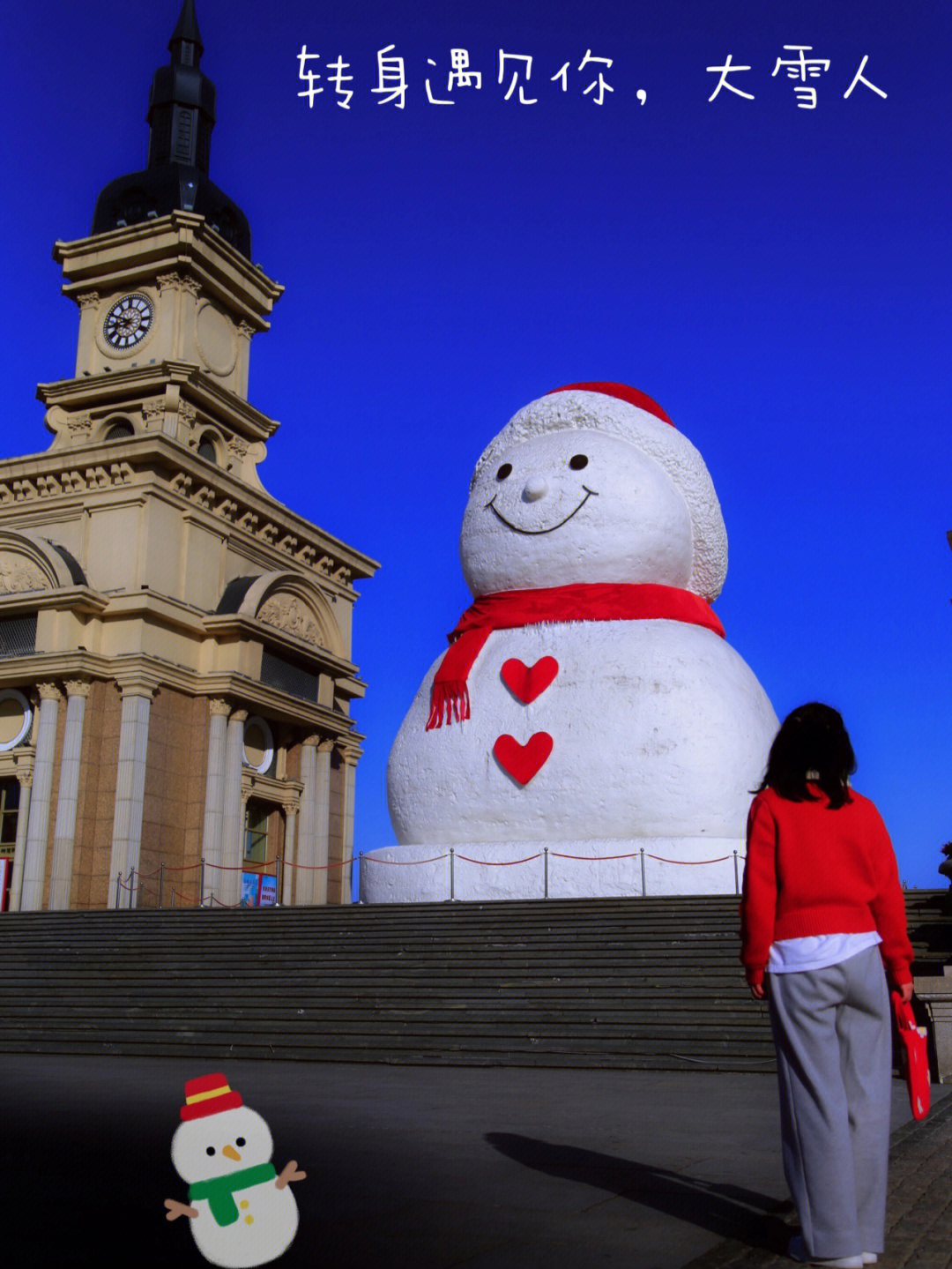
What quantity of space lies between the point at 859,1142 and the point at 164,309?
31126 millimetres

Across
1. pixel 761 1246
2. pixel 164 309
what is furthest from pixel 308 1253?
pixel 164 309

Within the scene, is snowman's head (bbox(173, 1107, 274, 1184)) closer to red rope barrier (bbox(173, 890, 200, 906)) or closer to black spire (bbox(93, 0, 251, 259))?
red rope barrier (bbox(173, 890, 200, 906))

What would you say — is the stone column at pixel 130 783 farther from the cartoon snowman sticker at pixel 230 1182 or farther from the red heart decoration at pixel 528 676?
the cartoon snowman sticker at pixel 230 1182

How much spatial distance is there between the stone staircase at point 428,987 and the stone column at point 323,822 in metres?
14.2

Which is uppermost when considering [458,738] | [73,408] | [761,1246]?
[73,408]

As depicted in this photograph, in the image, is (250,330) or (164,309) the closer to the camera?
Answer: (164,309)

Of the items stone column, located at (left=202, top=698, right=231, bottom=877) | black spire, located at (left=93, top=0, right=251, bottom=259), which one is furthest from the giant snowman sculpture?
black spire, located at (left=93, top=0, right=251, bottom=259)

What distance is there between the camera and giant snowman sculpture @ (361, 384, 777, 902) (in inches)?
562

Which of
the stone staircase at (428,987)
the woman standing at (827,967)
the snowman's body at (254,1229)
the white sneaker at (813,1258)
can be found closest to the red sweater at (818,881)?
the woman standing at (827,967)

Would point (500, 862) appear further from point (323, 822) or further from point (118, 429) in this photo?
point (118, 429)

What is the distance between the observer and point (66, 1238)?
155 inches

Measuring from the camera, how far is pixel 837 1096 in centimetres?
391

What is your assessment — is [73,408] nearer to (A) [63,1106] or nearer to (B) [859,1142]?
(A) [63,1106]

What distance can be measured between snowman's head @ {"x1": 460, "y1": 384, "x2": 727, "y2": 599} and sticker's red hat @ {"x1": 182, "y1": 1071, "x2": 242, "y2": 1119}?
12.7 meters
